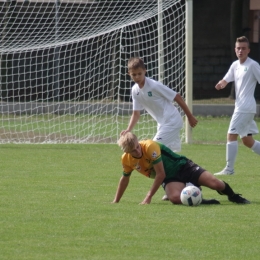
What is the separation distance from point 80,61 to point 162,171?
1068 centimetres

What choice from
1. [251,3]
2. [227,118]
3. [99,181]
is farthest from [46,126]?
[251,3]

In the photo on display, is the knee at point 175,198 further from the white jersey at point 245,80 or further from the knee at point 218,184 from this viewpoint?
the white jersey at point 245,80

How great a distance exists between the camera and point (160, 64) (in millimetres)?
15148

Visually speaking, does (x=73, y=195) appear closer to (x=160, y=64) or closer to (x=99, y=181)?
(x=99, y=181)

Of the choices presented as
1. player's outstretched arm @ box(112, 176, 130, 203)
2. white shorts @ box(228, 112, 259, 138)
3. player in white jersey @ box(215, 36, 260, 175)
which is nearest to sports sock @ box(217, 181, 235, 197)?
player's outstretched arm @ box(112, 176, 130, 203)

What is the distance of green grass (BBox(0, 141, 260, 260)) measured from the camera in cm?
593

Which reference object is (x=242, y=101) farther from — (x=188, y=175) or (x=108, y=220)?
(x=108, y=220)

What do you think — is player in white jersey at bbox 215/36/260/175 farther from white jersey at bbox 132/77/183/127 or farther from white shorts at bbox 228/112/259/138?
white jersey at bbox 132/77/183/127

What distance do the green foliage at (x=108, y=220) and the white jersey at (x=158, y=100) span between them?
0.92m

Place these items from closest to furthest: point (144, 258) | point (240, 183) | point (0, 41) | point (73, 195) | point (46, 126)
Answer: point (144, 258)
point (73, 195)
point (240, 183)
point (0, 41)
point (46, 126)

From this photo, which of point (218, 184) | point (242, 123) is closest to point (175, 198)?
point (218, 184)

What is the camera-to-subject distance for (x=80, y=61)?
1828cm

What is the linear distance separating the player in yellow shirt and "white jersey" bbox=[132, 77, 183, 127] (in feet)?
3.64

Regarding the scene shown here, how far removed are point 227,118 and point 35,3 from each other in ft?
23.3
